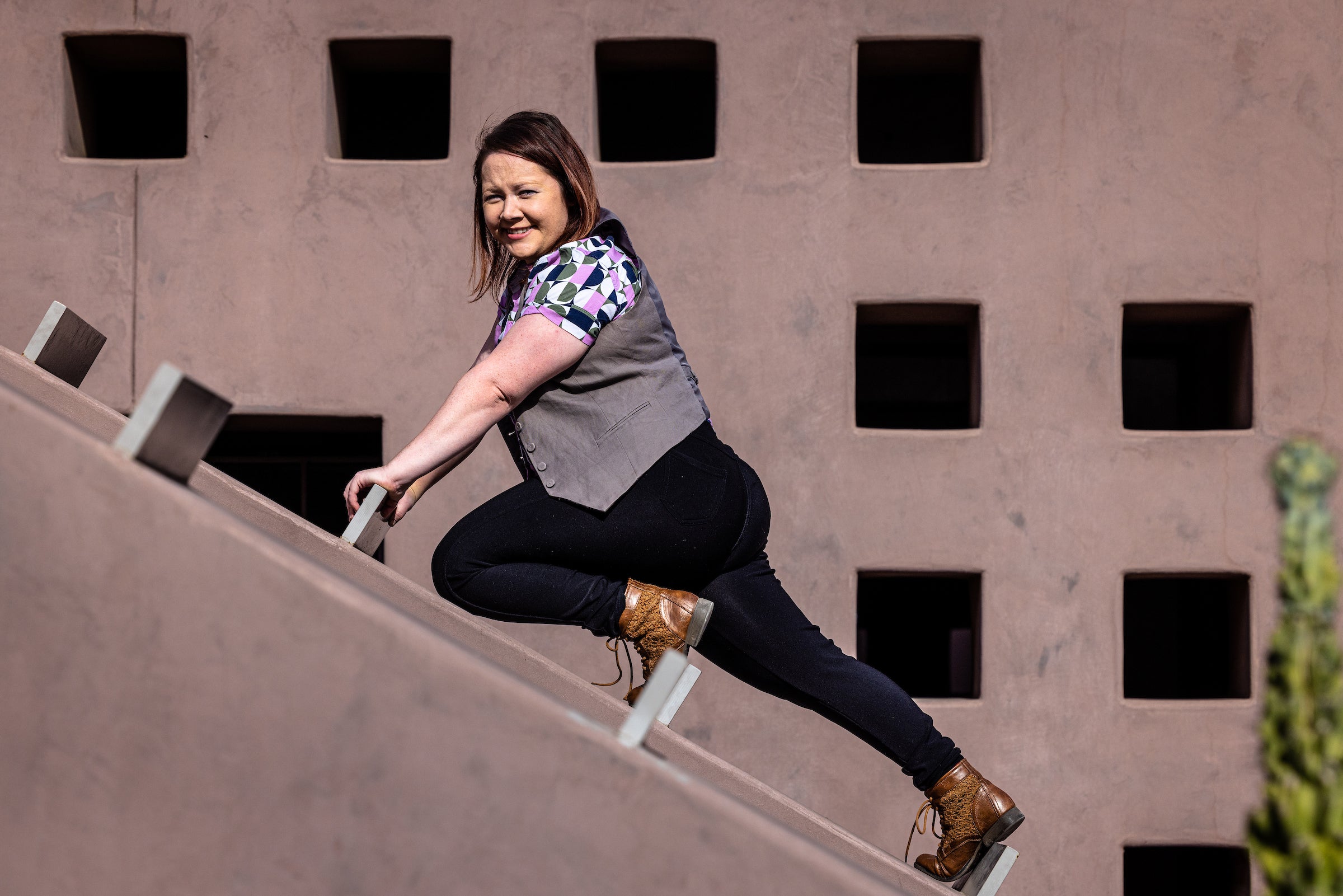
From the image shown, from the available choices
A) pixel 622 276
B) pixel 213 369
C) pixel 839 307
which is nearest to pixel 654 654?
pixel 622 276

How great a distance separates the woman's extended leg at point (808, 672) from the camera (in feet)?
8.19

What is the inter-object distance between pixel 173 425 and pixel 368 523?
40.8 inches

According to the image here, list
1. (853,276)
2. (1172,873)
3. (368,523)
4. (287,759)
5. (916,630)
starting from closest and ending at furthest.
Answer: (287,759) < (368,523) < (853,276) < (1172,873) < (916,630)

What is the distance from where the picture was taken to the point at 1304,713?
253 cm

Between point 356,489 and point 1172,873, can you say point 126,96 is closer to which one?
point 356,489

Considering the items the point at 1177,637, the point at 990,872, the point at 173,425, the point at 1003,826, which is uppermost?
the point at 173,425

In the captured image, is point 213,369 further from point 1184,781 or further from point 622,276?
point 1184,781

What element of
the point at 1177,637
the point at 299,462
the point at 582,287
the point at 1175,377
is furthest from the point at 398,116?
the point at 1177,637

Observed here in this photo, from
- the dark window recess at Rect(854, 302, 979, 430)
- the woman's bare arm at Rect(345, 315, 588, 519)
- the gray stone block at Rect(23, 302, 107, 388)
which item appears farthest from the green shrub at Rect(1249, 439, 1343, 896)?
the dark window recess at Rect(854, 302, 979, 430)

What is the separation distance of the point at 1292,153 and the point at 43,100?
15.6ft

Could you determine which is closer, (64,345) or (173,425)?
(173,425)

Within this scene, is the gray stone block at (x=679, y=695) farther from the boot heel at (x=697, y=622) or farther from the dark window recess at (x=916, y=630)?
the dark window recess at (x=916, y=630)

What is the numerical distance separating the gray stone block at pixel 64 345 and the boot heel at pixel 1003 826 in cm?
238

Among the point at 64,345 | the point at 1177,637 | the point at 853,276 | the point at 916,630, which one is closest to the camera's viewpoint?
the point at 64,345
